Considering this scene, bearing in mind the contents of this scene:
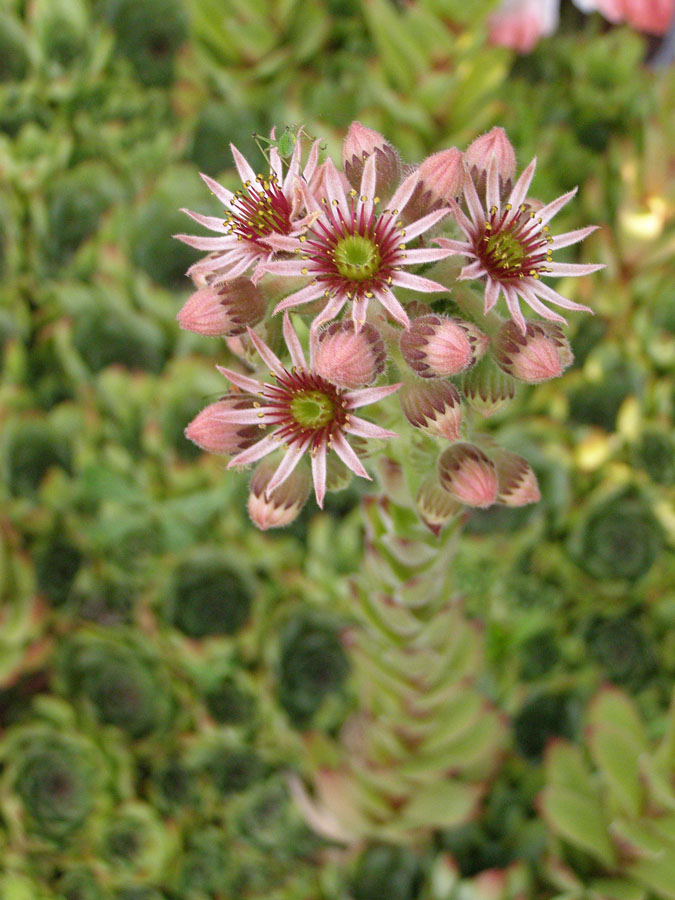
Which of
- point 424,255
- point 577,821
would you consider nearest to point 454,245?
point 424,255

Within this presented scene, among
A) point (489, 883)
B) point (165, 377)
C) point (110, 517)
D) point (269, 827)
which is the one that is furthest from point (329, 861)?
point (165, 377)

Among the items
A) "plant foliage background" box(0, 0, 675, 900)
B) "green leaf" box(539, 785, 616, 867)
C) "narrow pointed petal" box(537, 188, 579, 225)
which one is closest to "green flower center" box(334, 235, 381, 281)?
"narrow pointed petal" box(537, 188, 579, 225)

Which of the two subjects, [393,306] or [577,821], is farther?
[577,821]

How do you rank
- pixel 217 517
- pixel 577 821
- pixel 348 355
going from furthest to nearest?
pixel 217 517 < pixel 577 821 < pixel 348 355

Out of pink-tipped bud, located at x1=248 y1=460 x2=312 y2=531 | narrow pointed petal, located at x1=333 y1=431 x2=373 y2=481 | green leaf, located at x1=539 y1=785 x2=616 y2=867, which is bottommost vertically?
green leaf, located at x1=539 y1=785 x2=616 y2=867

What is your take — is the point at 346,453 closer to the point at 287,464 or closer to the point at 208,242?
the point at 287,464

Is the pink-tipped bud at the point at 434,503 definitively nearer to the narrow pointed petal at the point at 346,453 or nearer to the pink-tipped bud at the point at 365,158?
the narrow pointed petal at the point at 346,453

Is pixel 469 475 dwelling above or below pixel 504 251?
below

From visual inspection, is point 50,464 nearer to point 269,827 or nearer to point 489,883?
point 269,827

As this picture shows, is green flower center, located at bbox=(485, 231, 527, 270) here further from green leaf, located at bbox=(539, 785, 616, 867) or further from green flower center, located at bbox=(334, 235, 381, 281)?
green leaf, located at bbox=(539, 785, 616, 867)
